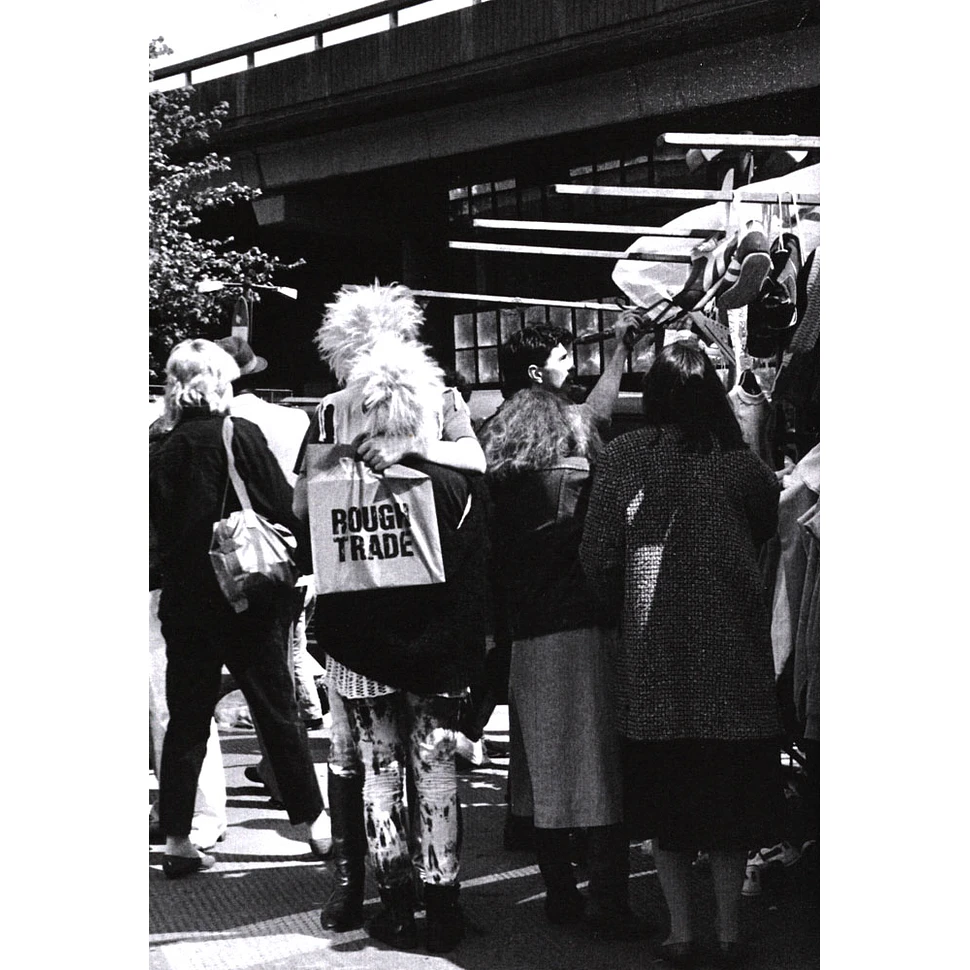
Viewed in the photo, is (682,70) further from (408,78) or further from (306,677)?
(306,677)

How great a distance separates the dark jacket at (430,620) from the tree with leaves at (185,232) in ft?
18.0

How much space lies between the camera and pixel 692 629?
3.63 meters

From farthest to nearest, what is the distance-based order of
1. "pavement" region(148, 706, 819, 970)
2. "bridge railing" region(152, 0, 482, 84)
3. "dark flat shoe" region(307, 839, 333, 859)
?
"bridge railing" region(152, 0, 482, 84) → "dark flat shoe" region(307, 839, 333, 859) → "pavement" region(148, 706, 819, 970)

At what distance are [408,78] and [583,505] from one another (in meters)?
8.91

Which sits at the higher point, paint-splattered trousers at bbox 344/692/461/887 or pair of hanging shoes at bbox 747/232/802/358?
pair of hanging shoes at bbox 747/232/802/358

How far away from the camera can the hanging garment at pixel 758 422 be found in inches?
176

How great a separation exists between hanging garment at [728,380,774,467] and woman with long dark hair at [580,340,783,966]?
774 mm

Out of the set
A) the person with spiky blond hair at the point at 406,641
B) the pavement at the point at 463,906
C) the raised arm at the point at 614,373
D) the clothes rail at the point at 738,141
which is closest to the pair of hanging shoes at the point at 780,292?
the clothes rail at the point at 738,141

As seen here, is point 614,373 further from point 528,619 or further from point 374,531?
point 374,531

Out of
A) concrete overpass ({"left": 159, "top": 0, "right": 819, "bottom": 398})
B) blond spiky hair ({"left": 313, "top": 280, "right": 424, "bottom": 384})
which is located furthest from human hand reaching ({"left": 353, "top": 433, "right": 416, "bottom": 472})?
concrete overpass ({"left": 159, "top": 0, "right": 819, "bottom": 398})

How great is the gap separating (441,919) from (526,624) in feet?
2.85

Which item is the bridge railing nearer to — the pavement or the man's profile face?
the man's profile face

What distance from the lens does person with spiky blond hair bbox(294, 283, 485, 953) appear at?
3908mm
